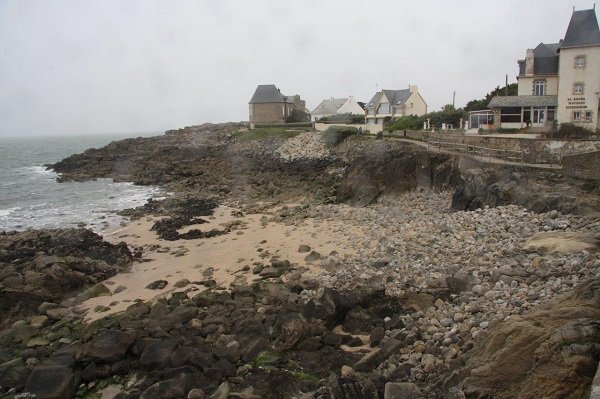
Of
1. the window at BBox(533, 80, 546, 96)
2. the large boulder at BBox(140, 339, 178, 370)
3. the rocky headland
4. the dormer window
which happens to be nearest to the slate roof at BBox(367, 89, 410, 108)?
the window at BBox(533, 80, 546, 96)

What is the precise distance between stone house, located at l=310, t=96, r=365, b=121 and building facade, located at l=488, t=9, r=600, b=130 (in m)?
39.2

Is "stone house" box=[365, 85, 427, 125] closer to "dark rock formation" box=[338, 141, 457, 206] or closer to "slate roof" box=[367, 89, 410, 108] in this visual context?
"slate roof" box=[367, 89, 410, 108]

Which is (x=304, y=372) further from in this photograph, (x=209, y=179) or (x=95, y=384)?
(x=209, y=179)

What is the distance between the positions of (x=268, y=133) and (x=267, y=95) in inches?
672

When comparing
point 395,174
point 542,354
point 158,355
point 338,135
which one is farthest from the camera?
point 338,135

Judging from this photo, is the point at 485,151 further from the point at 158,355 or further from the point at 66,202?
the point at 66,202

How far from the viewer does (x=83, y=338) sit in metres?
11.3

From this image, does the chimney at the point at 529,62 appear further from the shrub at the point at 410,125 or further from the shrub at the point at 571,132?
the shrub at the point at 410,125

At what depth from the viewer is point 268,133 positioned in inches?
2047

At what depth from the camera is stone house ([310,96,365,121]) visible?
236 feet

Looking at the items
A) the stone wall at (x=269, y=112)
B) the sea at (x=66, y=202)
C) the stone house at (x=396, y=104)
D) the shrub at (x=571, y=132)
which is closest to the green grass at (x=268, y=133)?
the stone wall at (x=269, y=112)

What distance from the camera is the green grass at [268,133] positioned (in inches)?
1941

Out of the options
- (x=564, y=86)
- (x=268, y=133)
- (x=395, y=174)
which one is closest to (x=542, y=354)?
(x=395, y=174)

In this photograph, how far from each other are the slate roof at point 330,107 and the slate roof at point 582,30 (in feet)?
143
